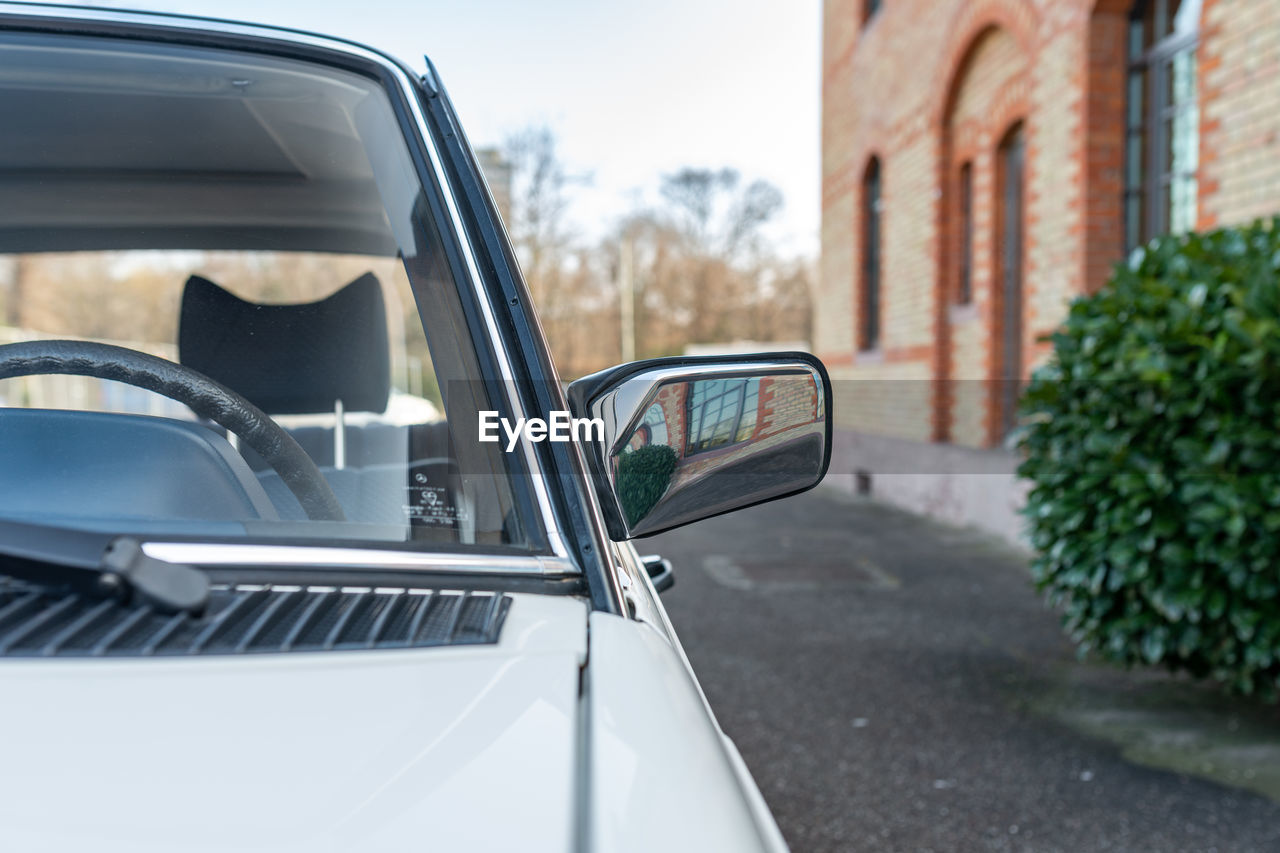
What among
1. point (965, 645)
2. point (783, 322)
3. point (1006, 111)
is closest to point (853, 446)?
point (1006, 111)

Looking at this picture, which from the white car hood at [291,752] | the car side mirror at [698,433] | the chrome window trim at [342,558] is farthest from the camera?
the car side mirror at [698,433]

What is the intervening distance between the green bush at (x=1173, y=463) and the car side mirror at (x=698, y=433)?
105 inches

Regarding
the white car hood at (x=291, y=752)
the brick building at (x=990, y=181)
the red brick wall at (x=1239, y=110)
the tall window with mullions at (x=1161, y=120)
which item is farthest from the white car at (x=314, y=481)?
the tall window with mullions at (x=1161, y=120)

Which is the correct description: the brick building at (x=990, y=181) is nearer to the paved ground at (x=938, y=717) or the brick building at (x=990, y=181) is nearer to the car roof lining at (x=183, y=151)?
the paved ground at (x=938, y=717)

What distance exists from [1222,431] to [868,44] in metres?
9.72

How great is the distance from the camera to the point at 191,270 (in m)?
1.71

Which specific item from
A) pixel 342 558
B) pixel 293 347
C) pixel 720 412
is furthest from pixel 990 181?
pixel 342 558

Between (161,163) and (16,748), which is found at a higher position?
(161,163)

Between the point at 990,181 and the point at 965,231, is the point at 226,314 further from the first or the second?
the point at 965,231

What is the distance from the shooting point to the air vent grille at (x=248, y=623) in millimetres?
857

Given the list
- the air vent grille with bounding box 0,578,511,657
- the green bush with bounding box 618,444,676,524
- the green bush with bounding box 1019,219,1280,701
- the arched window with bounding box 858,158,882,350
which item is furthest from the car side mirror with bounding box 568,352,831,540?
the arched window with bounding box 858,158,882,350

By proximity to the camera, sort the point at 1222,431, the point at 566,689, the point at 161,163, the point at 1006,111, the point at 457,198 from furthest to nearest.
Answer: the point at 1006,111 < the point at 1222,431 < the point at 161,163 < the point at 457,198 < the point at 566,689

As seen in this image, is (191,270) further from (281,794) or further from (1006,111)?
(1006,111)
